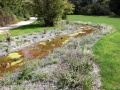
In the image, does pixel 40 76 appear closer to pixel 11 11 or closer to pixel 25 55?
pixel 25 55

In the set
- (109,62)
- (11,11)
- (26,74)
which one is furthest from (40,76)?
(11,11)

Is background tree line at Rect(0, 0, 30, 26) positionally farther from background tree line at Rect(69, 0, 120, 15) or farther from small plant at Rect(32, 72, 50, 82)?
background tree line at Rect(69, 0, 120, 15)

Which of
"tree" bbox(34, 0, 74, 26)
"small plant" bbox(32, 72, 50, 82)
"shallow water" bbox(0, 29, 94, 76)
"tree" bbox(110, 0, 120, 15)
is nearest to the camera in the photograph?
"small plant" bbox(32, 72, 50, 82)

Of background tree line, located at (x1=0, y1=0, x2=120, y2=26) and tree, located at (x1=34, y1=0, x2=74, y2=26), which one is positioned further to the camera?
background tree line, located at (x1=0, y1=0, x2=120, y2=26)

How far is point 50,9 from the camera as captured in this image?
24094mm

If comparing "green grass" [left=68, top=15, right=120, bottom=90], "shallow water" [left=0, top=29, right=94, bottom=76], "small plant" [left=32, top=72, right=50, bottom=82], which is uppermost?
"small plant" [left=32, top=72, right=50, bottom=82]

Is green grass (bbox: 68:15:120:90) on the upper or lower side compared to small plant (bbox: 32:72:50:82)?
lower

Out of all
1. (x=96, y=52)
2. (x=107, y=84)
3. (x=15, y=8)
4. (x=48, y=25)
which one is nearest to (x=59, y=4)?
(x=48, y=25)

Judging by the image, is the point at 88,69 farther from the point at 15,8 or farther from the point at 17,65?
the point at 15,8

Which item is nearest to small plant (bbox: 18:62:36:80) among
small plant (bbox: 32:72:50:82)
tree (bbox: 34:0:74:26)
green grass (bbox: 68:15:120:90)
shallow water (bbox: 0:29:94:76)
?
small plant (bbox: 32:72:50:82)

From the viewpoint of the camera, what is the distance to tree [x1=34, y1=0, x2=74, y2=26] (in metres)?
24.0

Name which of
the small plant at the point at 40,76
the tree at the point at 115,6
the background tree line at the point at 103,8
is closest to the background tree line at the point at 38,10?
the small plant at the point at 40,76

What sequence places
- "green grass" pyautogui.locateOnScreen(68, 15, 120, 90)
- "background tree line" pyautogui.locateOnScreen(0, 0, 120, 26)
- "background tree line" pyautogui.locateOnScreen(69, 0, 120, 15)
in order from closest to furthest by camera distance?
"green grass" pyautogui.locateOnScreen(68, 15, 120, 90), "background tree line" pyautogui.locateOnScreen(0, 0, 120, 26), "background tree line" pyautogui.locateOnScreen(69, 0, 120, 15)

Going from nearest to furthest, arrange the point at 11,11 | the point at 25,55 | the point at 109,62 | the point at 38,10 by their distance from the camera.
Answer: the point at 109,62 → the point at 25,55 → the point at 38,10 → the point at 11,11
